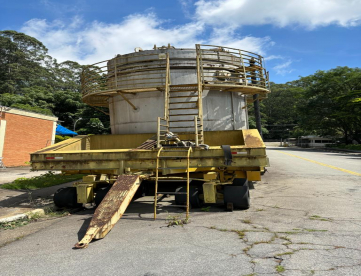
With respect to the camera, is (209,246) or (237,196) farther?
(237,196)

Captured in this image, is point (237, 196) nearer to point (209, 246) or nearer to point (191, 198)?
point (191, 198)

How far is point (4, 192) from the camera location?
882cm

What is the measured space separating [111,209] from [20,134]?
60.2 feet

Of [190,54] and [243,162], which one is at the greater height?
[190,54]

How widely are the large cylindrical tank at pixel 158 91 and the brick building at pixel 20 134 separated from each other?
12.8 metres

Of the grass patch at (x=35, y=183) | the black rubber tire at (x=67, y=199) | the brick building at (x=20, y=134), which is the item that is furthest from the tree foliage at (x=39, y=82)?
the black rubber tire at (x=67, y=199)

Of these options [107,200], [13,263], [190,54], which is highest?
[190,54]

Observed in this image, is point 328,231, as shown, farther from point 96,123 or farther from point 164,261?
point 96,123

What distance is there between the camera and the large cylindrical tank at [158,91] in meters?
9.30

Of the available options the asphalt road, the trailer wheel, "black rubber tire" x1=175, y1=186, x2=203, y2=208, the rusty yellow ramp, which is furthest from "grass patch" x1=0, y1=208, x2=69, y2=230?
the trailer wheel

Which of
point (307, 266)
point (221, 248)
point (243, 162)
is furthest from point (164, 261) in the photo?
point (243, 162)

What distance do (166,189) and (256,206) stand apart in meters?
3.32

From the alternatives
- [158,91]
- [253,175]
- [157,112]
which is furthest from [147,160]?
[158,91]

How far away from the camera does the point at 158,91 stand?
9.24 meters
